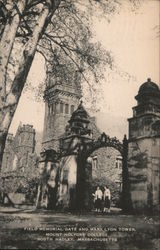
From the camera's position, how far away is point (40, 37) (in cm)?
540

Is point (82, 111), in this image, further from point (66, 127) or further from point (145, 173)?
point (145, 173)

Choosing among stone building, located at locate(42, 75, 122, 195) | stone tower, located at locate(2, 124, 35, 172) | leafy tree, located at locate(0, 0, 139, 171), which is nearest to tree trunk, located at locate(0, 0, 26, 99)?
leafy tree, located at locate(0, 0, 139, 171)

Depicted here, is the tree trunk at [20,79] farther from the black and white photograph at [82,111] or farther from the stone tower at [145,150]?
the stone tower at [145,150]

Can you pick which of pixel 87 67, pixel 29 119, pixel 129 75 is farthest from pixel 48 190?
pixel 129 75

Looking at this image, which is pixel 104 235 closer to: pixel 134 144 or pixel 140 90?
pixel 134 144

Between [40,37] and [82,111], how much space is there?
5.31 metres

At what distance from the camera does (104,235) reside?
4672mm

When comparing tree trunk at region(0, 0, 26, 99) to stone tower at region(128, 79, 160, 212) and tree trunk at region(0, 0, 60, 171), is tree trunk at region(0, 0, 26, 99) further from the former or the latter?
stone tower at region(128, 79, 160, 212)

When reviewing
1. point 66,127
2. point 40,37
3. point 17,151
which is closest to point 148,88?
point 40,37

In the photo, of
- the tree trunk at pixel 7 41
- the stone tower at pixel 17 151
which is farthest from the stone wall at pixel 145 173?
the stone tower at pixel 17 151

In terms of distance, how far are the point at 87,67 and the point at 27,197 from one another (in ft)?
24.5

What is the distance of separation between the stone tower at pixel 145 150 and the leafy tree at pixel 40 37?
1511 millimetres

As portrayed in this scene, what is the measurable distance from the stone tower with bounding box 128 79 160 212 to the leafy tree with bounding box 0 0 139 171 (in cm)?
151

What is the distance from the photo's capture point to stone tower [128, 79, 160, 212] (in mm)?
6996
